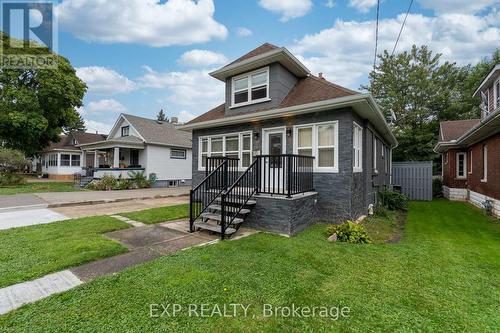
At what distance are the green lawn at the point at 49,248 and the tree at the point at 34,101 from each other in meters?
16.1

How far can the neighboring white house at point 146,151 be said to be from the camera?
16.9 m

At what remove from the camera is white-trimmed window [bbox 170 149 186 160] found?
19.5m

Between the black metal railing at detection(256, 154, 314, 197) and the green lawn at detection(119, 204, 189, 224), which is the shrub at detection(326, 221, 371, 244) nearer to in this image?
the black metal railing at detection(256, 154, 314, 197)

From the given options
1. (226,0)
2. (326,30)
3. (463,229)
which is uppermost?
(226,0)

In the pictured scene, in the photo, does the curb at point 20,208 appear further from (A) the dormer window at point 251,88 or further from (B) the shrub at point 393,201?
(B) the shrub at point 393,201

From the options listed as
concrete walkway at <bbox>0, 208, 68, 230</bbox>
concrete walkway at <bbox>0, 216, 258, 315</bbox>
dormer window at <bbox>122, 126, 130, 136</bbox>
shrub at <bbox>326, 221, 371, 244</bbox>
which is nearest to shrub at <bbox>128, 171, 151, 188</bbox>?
dormer window at <bbox>122, 126, 130, 136</bbox>

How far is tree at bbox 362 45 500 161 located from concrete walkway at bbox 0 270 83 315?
24.5 meters

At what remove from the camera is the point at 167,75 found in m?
16.5

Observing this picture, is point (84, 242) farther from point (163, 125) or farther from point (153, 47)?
point (163, 125)

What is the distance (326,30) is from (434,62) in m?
19.3

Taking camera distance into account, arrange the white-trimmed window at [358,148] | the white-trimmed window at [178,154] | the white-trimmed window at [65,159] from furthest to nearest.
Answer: the white-trimmed window at [65,159] < the white-trimmed window at [178,154] < the white-trimmed window at [358,148]

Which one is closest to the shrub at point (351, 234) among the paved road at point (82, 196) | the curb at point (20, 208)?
the paved road at point (82, 196)

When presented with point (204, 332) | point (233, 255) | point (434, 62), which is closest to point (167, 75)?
point (233, 255)

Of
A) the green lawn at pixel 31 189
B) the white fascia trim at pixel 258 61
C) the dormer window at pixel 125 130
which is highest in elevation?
the white fascia trim at pixel 258 61
